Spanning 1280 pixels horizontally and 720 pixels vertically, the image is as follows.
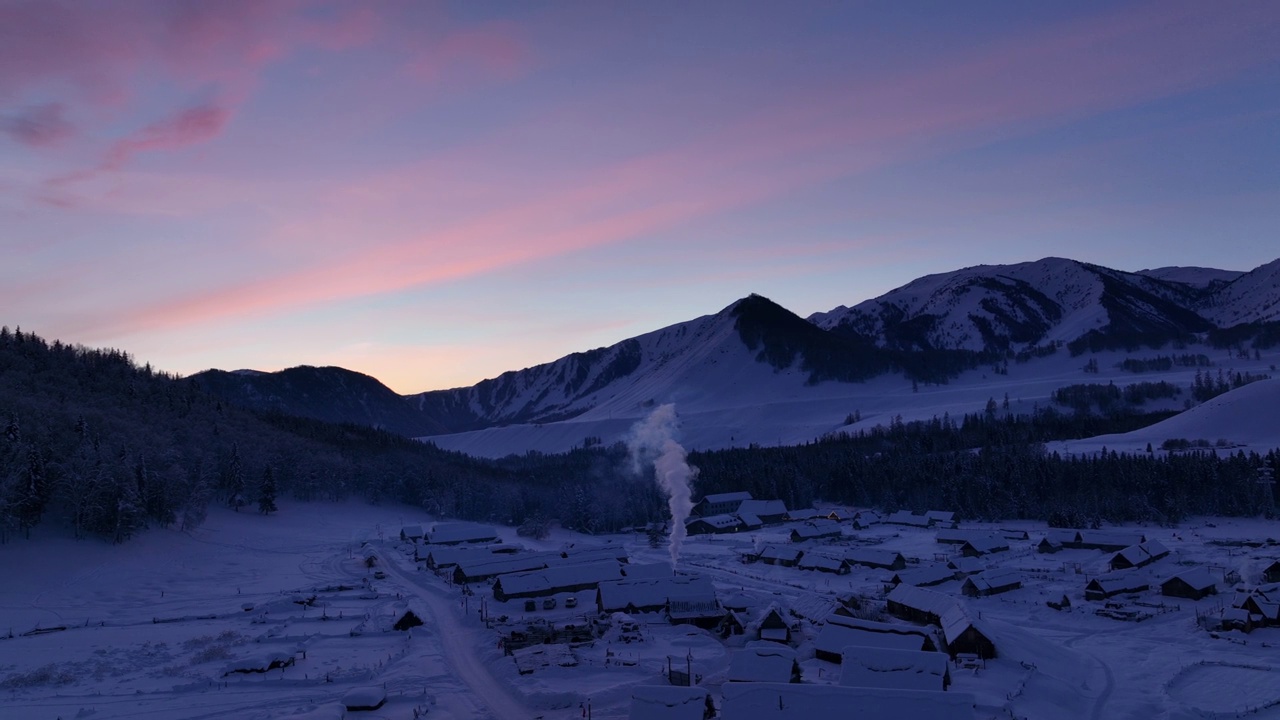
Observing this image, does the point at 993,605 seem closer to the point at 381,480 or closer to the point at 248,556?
the point at 248,556

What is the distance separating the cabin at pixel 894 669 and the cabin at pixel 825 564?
34371 mm

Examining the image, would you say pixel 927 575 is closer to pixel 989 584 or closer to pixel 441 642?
pixel 989 584

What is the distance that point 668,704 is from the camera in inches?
1141

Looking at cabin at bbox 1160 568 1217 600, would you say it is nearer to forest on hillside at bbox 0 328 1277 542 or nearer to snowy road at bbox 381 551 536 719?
forest on hillside at bbox 0 328 1277 542

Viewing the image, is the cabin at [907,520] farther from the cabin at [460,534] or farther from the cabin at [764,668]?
the cabin at [764,668]

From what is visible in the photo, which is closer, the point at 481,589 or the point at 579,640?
the point at 579,640

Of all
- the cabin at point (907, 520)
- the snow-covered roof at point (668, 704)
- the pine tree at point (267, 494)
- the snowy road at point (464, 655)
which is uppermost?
the pine tree at point (267, 494)

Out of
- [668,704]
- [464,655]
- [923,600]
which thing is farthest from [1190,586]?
[464,655]

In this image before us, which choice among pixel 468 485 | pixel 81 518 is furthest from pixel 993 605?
pixel 468 485

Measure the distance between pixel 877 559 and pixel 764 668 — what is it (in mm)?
38809

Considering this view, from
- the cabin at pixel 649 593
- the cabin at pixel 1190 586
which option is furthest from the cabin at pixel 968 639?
the cabin at pixel 1190 586

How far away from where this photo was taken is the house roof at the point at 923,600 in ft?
145

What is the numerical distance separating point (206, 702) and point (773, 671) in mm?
24026

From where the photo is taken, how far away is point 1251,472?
91688 mm
